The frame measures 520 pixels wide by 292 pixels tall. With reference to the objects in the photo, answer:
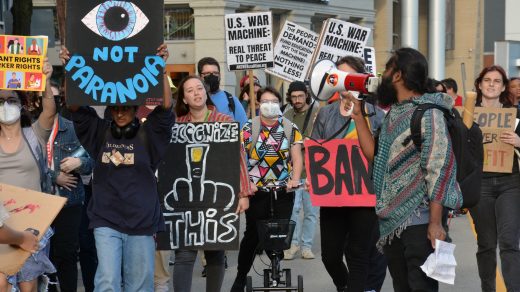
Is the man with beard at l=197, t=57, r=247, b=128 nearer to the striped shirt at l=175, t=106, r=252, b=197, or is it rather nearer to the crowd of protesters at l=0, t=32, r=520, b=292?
the crowd of protesters at l=0, t=32, r=520, b=292

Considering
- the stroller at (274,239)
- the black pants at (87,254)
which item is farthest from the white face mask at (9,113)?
the stroller at (274,239)

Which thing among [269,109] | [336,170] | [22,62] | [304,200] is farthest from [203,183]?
[304,200]

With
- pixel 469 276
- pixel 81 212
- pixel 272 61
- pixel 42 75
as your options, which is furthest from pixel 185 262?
pixel 272 61

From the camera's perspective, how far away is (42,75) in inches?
332

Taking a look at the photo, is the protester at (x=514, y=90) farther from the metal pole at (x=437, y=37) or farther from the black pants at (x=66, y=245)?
the metal pole at (x=437, y=37)

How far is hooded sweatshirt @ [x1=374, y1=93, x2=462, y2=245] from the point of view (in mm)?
6320

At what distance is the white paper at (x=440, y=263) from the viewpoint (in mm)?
6305

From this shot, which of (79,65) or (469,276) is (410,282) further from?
(469,276)

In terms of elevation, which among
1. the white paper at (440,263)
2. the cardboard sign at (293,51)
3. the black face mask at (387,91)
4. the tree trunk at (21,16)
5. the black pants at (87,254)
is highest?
the tree trunk at (21,16)

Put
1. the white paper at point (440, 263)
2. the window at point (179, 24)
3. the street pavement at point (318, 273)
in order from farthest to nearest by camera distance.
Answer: the window at point (179, 24) < the street pavement at point (318, 273) < the white paper at point (440, 263)

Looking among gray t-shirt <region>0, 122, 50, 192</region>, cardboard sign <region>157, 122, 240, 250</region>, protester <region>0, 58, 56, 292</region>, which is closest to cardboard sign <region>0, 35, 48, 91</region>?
protester <region>0, 58, 56, 292</region>

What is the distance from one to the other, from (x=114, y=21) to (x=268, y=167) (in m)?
2.36

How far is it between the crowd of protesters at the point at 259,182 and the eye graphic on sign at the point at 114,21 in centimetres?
23

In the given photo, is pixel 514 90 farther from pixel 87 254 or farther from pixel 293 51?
pixel 293 51
